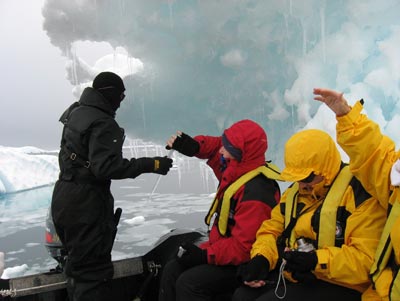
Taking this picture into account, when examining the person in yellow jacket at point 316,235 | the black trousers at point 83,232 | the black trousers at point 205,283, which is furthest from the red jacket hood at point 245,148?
the black trousers at point 83,232

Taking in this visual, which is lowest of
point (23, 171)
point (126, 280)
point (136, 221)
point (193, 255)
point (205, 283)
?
point (136, 221)

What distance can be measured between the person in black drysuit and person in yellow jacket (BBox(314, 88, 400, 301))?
99 cm

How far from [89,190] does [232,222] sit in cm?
68

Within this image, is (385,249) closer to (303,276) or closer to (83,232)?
(303,276)

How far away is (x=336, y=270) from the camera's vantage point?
1.35m

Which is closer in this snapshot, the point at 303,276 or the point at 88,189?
the point at 303,276

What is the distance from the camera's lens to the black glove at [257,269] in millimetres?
1574

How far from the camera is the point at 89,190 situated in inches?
75.2

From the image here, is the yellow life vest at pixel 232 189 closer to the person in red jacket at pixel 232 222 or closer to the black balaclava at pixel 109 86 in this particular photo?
the person in red jacket at pixel 232 222

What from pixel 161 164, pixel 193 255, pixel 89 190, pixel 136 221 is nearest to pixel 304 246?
pixel 193 255

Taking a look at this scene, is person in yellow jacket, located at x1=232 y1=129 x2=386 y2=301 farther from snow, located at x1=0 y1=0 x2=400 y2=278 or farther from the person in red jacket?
snow, located at x1=0 y1=0 x2=400 y2=278

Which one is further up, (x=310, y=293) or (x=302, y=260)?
(x=302, y=260)

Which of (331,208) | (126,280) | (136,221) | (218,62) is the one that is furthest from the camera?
(218,62)

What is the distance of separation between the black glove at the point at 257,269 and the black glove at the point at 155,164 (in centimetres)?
68
